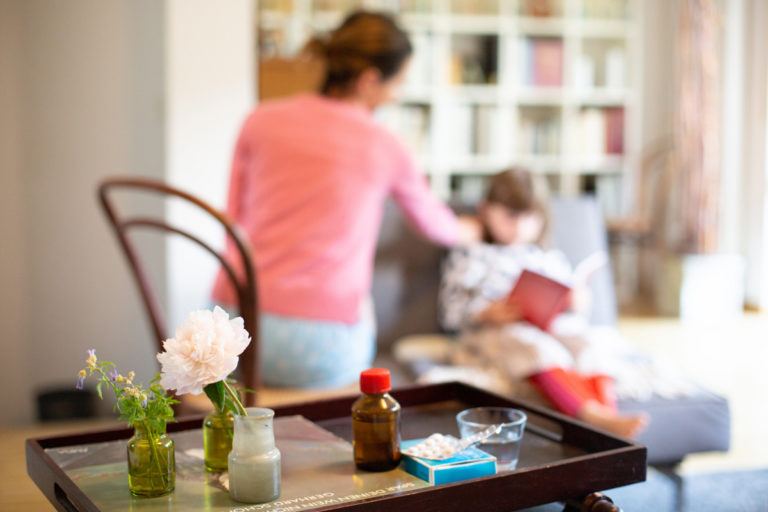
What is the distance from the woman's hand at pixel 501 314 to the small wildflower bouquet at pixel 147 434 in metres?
1.31

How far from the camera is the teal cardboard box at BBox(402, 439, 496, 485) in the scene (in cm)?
103

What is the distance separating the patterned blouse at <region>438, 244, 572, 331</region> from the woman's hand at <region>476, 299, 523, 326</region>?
0.11 m

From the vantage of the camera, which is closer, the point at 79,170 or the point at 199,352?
the point at 199,352

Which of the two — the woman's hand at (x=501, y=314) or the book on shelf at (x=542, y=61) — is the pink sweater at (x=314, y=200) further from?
the book on shelf at (x=542, y=61)

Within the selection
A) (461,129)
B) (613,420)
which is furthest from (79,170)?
(461,129)

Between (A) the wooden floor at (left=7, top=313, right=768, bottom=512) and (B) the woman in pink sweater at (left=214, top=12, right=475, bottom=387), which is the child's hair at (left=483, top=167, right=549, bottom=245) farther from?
(A) the wooden floor at (left=7, top=313, right=768, bottom=512)

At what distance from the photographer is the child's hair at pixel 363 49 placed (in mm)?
2145

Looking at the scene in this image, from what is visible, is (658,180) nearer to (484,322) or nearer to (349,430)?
(484,322)

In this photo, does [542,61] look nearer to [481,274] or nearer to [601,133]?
[601,133]

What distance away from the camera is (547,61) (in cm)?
535

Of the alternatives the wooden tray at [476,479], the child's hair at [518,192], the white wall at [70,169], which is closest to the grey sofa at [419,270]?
the child's hair at [518,192]

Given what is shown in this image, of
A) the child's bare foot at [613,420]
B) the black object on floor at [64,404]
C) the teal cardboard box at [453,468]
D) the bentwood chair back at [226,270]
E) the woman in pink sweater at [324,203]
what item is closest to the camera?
the teal cardboard box at [453,468]

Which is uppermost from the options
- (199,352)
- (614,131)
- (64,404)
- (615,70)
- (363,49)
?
(615,70)

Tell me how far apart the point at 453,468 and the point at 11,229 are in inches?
86.4
